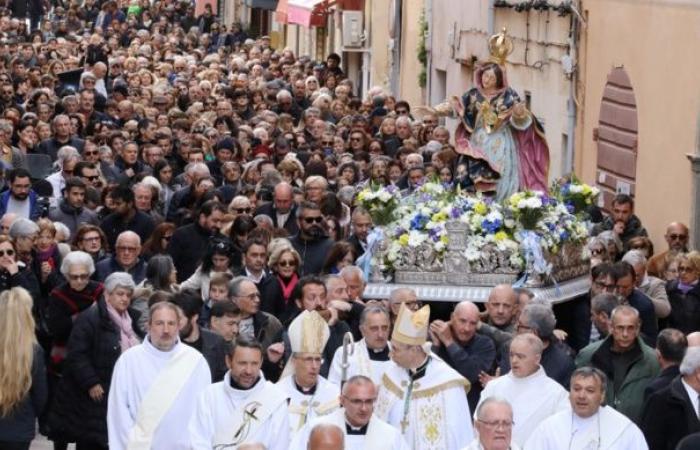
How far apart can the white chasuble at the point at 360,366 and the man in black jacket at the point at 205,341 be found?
85 centimetres

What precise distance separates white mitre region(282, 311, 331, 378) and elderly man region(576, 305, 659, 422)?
64.8 inches

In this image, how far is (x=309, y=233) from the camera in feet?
57.3

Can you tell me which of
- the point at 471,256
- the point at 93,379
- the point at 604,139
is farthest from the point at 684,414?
the point at 604,139

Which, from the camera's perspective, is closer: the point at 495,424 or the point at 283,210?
the point at 495,424

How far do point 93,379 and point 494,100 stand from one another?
16.5 feet

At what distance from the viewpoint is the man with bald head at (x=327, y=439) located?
10.1 metres

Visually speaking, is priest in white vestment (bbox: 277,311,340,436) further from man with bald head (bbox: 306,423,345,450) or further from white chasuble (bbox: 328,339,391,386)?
man with bald head (bbox: 306,423,345,450)

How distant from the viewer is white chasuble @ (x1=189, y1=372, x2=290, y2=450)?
39.6 ft

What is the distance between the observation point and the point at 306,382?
40.8ft

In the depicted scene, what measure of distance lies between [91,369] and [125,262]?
2275mm

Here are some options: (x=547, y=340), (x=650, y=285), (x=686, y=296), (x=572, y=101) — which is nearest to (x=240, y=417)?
(x=547, y=340)

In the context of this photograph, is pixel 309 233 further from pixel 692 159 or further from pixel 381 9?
pixel 381 9

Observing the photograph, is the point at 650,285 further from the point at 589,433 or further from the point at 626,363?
the point at 589,433

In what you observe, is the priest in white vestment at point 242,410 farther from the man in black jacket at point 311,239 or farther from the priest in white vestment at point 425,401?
the man in black jacket at point 311,239
